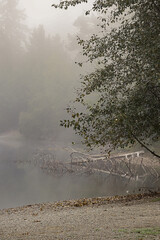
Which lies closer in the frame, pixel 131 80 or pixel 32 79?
pixel 131 80

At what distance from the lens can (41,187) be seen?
996 inches

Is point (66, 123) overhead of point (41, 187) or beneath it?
overhead

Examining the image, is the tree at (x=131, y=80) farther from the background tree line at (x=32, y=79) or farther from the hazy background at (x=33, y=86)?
the background tree line at (x=32, y=79)

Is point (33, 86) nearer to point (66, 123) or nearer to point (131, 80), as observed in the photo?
point (66, 123)

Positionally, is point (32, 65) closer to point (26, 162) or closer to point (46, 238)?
point (26, 162)

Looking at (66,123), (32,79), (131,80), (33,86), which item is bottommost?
(66,123)

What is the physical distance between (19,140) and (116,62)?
53.2 meters

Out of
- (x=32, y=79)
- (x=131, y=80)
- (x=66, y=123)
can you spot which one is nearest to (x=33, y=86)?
(x=32, y=79)

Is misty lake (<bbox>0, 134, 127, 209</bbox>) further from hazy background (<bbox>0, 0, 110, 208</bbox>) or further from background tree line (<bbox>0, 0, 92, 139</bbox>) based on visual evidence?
background tree line (<bbox>0, 0, 92, 139</bbox>)

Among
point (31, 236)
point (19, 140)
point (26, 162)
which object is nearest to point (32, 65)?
point (19, 140)

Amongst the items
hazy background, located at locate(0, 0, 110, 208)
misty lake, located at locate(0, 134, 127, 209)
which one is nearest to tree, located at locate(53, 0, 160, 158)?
misty lake, located at locate(0, 134, 127, 209)

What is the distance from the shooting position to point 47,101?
6406 cm

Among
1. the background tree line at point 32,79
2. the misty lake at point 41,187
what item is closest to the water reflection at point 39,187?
the misty lake at point 41,187

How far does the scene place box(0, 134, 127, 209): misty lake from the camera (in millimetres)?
21395
